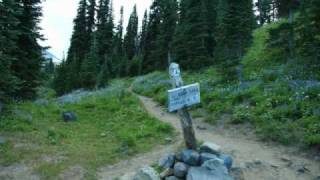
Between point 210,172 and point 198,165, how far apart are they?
0.60 meters

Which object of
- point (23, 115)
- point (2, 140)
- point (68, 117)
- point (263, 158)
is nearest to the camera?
point (263, 158)

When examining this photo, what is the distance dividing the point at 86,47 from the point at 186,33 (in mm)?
28079

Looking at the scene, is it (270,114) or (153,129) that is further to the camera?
(153,129)

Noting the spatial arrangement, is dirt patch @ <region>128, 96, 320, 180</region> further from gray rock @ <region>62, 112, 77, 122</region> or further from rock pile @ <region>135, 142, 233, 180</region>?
gray rock @ <region>62, 112, 77, 122</region>

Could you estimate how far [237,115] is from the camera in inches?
698

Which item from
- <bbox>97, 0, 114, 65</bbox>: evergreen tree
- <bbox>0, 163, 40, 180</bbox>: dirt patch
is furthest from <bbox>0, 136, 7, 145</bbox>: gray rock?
<bbox>97, 0, 114, 65</bbox>: evergreen tree

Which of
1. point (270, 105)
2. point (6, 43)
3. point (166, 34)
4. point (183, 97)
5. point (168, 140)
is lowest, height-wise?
point (168, 140)

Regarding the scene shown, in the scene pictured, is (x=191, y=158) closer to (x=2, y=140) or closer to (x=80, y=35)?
(x=2, y=140)

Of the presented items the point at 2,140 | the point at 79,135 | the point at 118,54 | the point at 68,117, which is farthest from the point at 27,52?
the point at 118,54

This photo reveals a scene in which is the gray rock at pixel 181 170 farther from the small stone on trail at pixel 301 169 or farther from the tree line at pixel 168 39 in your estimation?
the tree line at pixel 168 39

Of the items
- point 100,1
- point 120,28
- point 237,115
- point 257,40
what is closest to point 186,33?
point 257,40

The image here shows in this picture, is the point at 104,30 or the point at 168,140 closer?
the point at 168,140

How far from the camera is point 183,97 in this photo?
36.6 feet

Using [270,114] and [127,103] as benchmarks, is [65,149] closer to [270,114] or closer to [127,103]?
[270,114]
